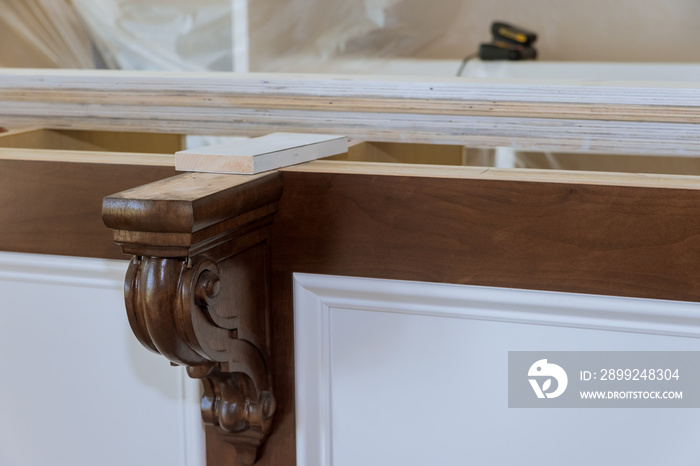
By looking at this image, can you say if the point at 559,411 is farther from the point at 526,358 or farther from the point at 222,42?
the point at 222,42

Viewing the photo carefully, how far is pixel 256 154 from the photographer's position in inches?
20.4

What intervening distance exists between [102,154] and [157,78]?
103 mm

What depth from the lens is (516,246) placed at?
514 millimetres

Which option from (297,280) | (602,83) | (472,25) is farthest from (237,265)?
(472,25)

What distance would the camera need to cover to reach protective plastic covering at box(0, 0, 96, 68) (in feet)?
4.88

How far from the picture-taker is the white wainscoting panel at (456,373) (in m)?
0.52

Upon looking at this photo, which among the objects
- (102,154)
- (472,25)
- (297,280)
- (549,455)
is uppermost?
(472,25)

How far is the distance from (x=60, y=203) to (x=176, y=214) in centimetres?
22

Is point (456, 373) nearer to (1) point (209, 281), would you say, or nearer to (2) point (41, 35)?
(1) point (209, 281)

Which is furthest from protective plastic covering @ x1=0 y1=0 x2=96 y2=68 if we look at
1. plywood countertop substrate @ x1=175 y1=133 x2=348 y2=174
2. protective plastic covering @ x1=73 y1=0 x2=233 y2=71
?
plywood countertop substrate @ x1=175 y1=133 x2=348 y2=174

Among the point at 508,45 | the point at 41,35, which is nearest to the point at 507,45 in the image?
the point at 508,45

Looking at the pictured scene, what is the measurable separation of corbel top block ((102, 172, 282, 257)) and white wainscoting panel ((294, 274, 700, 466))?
11cm

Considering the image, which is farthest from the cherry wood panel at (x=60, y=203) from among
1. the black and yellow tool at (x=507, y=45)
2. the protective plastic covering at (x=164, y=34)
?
the black and yellow tool at (x=507, y=45)

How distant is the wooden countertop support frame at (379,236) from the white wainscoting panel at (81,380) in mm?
84
